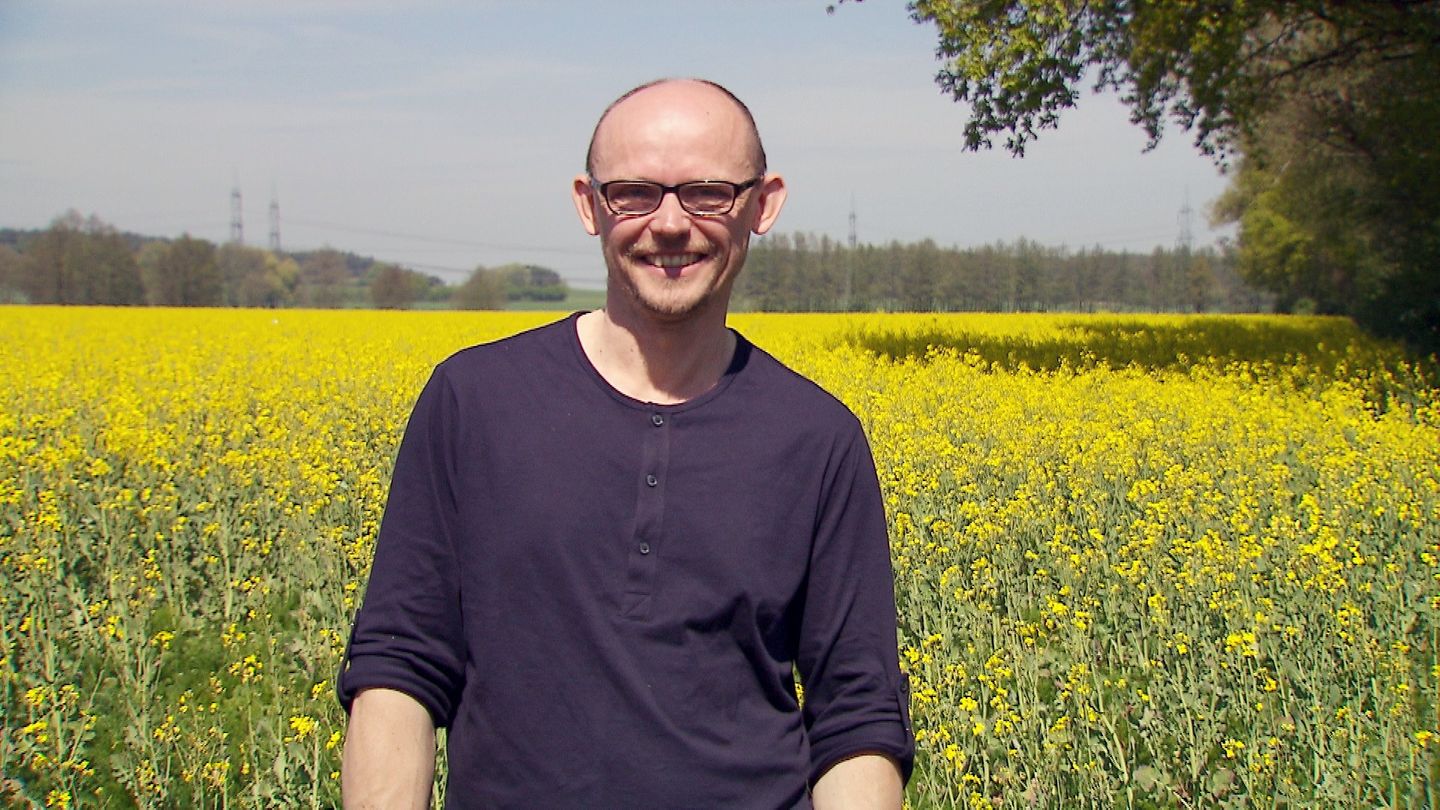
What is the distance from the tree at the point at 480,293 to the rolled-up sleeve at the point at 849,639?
5484 centimetres

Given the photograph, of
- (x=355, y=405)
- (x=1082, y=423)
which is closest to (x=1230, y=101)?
(x=1082, y=423)

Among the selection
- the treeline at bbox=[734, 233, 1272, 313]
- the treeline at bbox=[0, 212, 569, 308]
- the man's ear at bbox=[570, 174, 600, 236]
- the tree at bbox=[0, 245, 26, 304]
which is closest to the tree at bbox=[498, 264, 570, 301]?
the treeline at bbox=[0, 212, 569, 308]

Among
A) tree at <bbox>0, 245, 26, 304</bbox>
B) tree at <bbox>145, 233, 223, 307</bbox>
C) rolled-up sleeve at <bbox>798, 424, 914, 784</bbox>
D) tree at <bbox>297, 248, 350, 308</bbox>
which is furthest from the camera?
tree at <bbox>297, 248, 350, 308</bbox>

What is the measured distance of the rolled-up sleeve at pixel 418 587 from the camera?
174 cm

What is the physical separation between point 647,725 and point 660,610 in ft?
0.53

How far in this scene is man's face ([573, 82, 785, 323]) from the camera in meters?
1.78

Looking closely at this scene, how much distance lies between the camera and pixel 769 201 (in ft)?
6.40

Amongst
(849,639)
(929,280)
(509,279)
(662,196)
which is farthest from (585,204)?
(509,279)

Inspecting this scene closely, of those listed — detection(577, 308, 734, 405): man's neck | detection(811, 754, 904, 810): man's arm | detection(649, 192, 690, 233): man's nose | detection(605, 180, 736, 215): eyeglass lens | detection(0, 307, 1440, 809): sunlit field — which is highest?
detection(605, 180, 736, 215): eyeglass lens

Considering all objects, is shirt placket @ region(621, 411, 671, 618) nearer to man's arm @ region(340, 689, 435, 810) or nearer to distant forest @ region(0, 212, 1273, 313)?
man's arm @ region(340, 689, 435, 810)

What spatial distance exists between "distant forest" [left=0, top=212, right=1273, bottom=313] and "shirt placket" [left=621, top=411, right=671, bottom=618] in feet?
158

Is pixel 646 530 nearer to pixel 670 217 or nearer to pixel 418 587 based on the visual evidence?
pixel 418 587

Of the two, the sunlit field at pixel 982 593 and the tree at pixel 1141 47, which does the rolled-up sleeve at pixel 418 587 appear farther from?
the tree at pixel 1141 47

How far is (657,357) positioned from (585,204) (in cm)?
29
